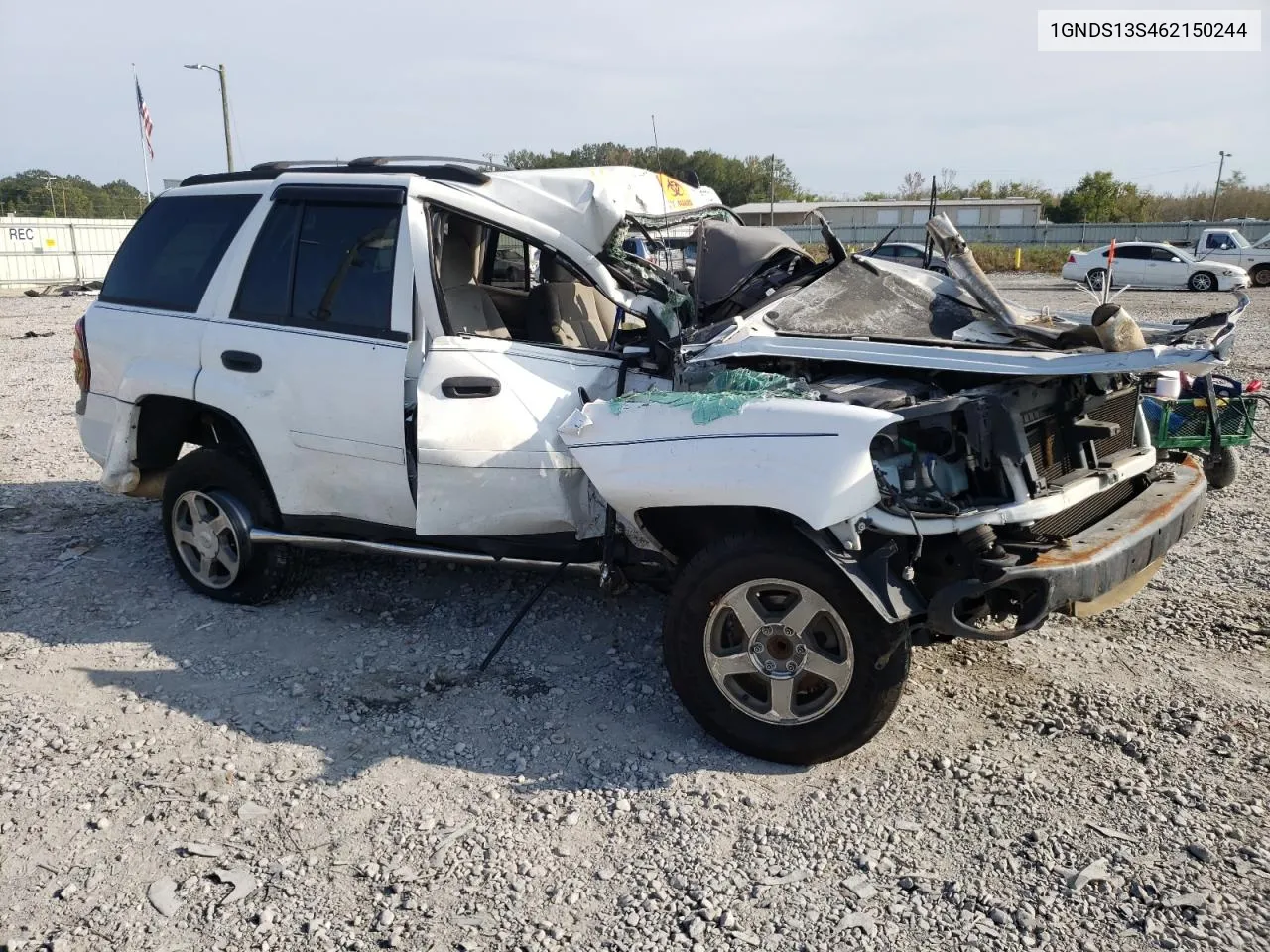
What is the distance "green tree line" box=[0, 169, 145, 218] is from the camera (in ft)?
163

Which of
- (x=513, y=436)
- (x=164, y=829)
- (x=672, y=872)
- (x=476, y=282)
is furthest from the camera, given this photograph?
(x=476, y=282)

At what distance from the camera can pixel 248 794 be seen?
3.58 m

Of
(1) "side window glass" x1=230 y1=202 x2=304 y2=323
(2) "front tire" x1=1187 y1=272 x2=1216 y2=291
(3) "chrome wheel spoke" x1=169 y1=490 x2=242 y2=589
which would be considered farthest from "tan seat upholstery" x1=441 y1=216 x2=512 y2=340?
(2) "front tire" x1=1187 y1=272 x2=1216 y2=291

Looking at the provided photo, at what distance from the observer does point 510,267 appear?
545 cm

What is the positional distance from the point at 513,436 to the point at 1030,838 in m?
2.40

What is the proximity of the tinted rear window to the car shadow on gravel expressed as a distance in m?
1.55

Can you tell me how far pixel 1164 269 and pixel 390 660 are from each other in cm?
2779

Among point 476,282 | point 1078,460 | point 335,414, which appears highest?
point 476,282

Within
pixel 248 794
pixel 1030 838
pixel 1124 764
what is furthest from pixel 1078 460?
pixel 248 794

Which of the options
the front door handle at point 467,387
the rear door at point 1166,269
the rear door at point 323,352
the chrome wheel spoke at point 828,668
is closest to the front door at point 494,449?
the front door handle at point 467,387

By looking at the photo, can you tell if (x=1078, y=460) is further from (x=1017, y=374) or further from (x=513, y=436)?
(x=513, y=436)

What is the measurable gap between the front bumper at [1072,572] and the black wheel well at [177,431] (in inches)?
132

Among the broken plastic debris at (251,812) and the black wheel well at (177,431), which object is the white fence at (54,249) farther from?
the broken plastic debris at (251,812)

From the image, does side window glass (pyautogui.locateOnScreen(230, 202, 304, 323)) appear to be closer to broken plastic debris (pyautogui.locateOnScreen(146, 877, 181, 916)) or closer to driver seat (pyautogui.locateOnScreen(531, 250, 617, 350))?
driver seat (pyautogui.locateOnScreen(531, 250, 617, 350))
